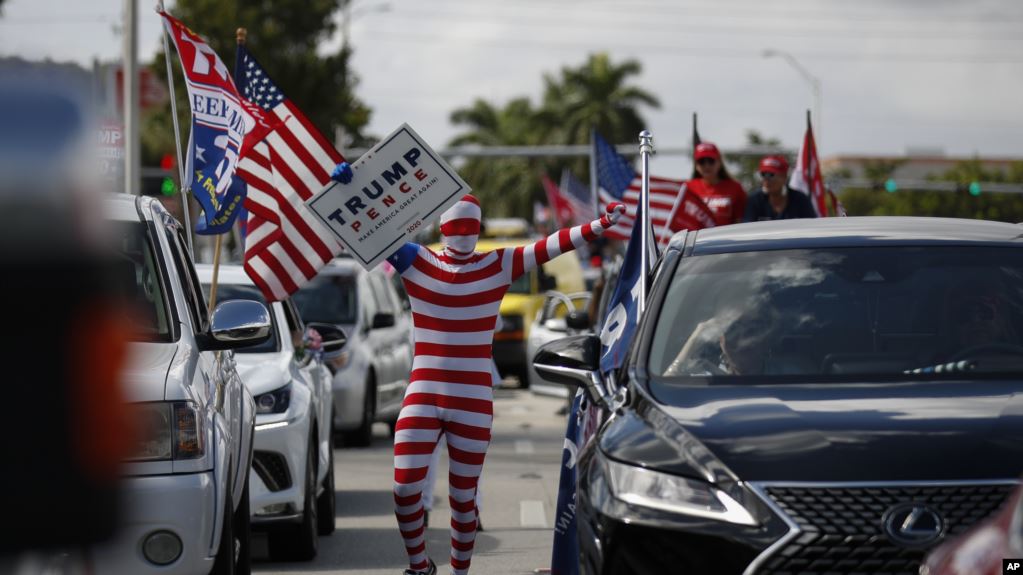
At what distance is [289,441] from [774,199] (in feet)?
15.4

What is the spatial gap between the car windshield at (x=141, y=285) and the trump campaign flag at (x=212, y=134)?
4.91 m

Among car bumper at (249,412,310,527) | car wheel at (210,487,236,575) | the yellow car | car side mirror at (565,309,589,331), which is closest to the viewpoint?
car wheel at (210,487,236,575)

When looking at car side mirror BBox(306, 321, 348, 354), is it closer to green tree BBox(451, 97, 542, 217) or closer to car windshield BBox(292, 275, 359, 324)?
car windshield BBox(292, 275, 359, 324)

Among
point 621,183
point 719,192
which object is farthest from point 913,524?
point 621,183

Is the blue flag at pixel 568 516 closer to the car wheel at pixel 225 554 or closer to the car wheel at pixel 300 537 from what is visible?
the car wheel at pixel 225 554

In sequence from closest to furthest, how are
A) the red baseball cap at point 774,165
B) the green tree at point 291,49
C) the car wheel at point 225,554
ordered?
1. the car wheel at point 225,554
2. the red baseball cap at point 774,165
3. the green tree at point 291,49

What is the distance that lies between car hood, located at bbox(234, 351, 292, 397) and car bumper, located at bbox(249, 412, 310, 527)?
383 mm

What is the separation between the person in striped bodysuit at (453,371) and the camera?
24.6ft

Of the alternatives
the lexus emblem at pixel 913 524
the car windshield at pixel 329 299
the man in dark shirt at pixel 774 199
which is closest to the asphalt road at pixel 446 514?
the car windshield at pixel 329 299

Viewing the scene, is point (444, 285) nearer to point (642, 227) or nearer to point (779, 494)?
point (642, 227)

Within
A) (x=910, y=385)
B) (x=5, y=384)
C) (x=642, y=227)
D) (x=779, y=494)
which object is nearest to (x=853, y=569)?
(x=779, y=494)

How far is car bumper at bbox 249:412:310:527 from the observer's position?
8.78 metres

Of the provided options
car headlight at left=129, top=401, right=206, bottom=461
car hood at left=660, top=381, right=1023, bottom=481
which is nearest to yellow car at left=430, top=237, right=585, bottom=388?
car headlight at left=129, top=401, right=206, bottom=461

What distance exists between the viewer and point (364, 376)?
52.7 ft
